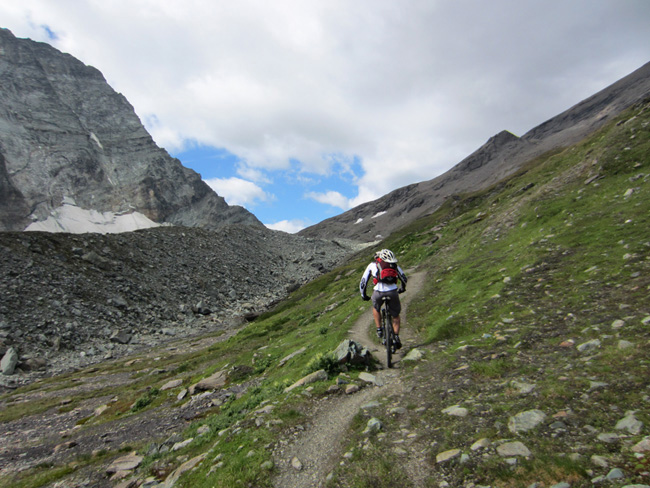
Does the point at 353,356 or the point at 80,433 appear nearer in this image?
the point at 353,356

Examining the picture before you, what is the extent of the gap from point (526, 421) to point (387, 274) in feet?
22.5

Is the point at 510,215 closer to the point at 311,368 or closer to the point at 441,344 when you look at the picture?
the point at 441,344

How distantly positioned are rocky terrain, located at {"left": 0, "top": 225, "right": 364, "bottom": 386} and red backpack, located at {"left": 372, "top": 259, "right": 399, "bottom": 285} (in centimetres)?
4029

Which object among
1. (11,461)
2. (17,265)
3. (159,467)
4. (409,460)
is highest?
(17,265)

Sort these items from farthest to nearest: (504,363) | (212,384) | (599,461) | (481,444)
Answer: (212,384)
(504,363)
(481,444)
(599,461)

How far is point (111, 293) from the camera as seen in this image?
50.8 metres

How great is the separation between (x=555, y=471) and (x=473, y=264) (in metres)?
19.5

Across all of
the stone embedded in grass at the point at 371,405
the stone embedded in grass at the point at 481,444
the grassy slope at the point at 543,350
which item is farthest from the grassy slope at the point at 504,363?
the stone embedded in grass at the point at 371,405

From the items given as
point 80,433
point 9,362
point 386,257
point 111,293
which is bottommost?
point 80,433

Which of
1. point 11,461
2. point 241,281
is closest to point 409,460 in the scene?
point 11,461

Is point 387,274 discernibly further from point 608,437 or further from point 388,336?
point 608,437

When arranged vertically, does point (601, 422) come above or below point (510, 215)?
below

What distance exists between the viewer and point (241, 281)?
257 ft

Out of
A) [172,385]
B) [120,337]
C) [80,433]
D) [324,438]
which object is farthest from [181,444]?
[120,337]
